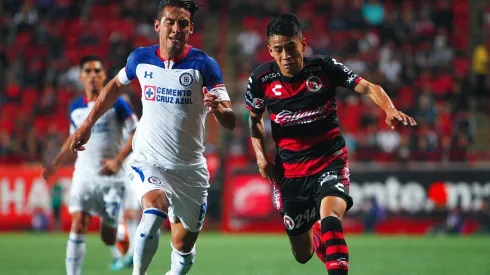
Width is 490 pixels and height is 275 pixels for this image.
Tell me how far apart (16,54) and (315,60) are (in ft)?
68.5

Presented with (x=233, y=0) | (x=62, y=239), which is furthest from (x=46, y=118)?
(x=233, y=0)

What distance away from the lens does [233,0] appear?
98.6 feet

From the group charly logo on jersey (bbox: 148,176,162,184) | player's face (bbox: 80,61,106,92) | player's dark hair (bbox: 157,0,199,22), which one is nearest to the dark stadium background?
player's face (bbox: 80,61,106,92)

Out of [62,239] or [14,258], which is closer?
[14,258]

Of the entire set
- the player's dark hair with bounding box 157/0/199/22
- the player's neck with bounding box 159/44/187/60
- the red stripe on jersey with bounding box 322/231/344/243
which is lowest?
the red stripe on jersey with bounding box 322/231/344/243

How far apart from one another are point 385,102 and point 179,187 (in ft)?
6.72

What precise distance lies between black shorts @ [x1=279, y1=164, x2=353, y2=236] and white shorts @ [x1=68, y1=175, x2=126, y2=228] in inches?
112

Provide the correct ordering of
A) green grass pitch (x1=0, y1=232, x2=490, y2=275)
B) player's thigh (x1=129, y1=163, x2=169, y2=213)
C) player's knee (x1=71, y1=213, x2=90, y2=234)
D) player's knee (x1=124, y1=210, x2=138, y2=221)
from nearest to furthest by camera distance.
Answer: player's thigh (x1=129, y1=163, x2=169, y2=213), player's knee (x1=71, y1=213, x2=90, y2=234), green grass pitch (x1=0, y1=232, x2=490, y2=275), player's knee (x1=124, y1=210, x2=138, y2=221)

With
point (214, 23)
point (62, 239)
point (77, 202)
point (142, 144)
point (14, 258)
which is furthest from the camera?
point (214, 23)

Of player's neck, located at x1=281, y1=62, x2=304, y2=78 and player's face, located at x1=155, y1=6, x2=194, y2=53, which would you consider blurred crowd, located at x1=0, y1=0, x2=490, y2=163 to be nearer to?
player's neck, located at x1=281, y1=62, x2=304, y2=78

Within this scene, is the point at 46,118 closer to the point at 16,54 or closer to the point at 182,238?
the point at 16,54

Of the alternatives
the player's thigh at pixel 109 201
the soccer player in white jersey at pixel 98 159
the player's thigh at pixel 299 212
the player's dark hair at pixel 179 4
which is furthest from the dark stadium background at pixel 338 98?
the player's dark hair at pixel 179 4

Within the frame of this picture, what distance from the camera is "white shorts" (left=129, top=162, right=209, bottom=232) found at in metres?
7.76

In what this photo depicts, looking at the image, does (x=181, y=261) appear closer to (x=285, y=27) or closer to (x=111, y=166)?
(x=111, y=166)
